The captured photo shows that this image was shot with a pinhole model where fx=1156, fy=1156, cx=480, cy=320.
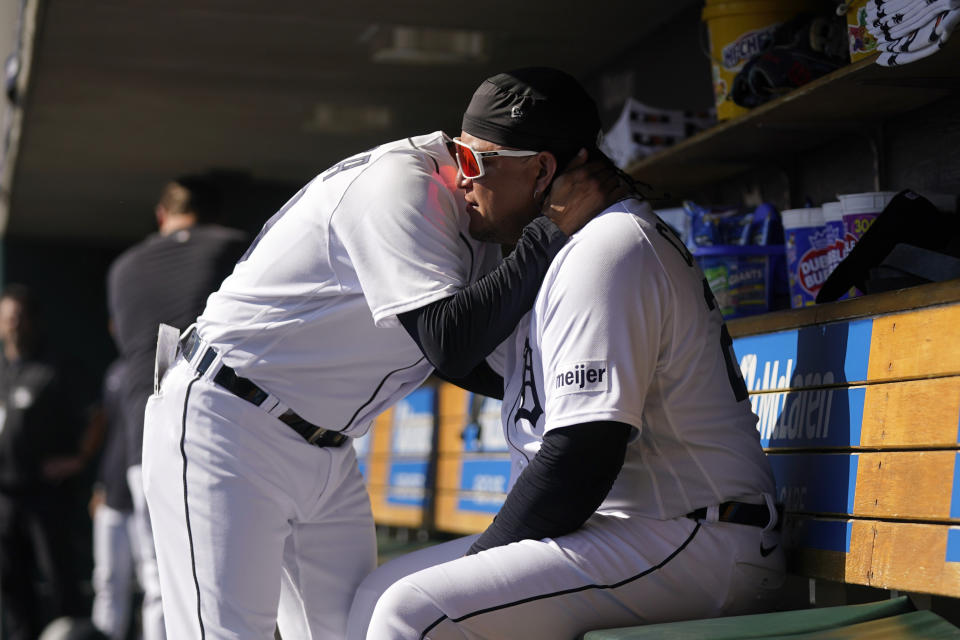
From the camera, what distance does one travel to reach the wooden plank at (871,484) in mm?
1795

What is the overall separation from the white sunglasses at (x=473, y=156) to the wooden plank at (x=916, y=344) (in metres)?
0.68

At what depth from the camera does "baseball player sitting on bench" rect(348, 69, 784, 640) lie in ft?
5.46

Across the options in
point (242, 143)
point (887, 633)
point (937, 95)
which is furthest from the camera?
point (242, 143)

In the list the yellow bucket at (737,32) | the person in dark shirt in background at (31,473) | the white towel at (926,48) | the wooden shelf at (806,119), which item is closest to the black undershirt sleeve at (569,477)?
the white towel at (926,48)

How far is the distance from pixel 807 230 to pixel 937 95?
408 mm

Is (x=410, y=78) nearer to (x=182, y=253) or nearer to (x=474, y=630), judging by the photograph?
(x=182, y=253)

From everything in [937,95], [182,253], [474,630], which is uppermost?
[937,95]

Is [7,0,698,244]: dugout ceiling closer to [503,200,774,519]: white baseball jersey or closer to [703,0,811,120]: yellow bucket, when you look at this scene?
[703,0,811,120]: yellow bucket

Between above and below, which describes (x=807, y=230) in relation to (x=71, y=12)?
below

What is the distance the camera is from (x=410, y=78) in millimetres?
4766

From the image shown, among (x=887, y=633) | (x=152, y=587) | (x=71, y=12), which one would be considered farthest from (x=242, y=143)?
(x=887, y=633)

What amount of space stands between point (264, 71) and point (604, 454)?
3.40 meters

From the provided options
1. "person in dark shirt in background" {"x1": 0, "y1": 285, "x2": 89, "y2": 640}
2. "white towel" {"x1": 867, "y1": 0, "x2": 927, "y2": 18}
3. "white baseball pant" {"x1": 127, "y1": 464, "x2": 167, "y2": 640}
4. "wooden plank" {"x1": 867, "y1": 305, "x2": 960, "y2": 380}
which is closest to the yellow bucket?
"white towel" {"x1": 867, "y1": 0, "x2": 927, "y2": 18}

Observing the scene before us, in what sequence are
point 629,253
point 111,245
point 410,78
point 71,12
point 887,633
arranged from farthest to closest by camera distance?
point 111,245 → point 410,78 → point 71,12 → point 629,253 → point 887,633
